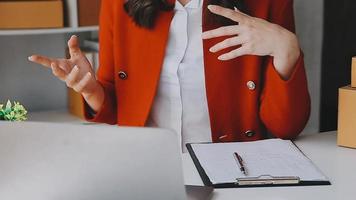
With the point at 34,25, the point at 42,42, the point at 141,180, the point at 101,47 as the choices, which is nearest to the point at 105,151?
the point at 141,180

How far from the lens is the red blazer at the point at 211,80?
1.63 metres

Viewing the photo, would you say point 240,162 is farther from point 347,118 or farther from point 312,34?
point 312,34

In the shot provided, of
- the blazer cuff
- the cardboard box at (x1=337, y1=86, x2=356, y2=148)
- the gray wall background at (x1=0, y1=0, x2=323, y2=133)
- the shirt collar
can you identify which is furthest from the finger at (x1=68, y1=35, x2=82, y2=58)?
the gray wall background at (x1=0, y1=0, x2=323, y2=133)

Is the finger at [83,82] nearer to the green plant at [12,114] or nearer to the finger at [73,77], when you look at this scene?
the finger at [73,77]

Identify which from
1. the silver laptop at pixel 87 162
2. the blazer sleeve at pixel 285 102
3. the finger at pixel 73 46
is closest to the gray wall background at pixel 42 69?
the blazer sleeve at pixel 285 102

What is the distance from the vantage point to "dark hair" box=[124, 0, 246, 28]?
1.65 metres

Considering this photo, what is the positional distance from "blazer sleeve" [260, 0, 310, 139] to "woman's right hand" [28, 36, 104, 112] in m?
0.47

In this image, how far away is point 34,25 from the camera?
2336mm

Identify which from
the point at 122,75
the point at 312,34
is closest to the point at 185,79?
the point at 122,75

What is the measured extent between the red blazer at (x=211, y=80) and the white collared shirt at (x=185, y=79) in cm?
3

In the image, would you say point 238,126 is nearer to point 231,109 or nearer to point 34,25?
point 231,109

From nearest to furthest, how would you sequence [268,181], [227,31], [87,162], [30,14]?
[87,162]
[268,181]
[227,31]
[30,14]

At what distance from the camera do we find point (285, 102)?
153 cm

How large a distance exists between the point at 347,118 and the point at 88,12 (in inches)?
51.9
